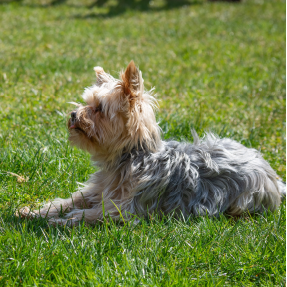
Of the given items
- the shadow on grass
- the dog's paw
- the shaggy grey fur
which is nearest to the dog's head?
the shaggy grey fur

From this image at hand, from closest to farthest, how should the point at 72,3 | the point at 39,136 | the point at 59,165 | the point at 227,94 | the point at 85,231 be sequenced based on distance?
the point at 85,231
the point at 59,165
the point at 39,136
the point at 227,94
the point at 72,3

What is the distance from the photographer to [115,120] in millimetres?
3822

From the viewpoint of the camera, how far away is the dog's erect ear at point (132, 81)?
140 inches

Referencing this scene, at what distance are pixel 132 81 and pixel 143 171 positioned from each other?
91 centimetres

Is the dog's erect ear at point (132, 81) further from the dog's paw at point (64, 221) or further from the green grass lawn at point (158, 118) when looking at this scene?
the dog's paw at point (64, 221)

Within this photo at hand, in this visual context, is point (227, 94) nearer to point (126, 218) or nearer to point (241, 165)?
point (241, 165)

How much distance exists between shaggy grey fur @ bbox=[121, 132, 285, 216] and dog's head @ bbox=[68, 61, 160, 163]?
19 cm

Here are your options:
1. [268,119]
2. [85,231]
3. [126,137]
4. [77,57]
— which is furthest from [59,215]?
[77,57]

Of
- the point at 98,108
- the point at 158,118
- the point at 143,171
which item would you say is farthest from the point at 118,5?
the point at 143,171

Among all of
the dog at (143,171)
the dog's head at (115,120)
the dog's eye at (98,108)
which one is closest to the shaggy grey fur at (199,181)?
the dog at (143,171)

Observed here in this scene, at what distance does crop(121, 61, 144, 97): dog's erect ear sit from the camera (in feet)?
11.7

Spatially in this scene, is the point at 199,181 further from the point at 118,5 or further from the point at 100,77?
the point at 118,5

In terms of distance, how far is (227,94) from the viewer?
7.89 m

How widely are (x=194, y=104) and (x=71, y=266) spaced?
4.57 meters
